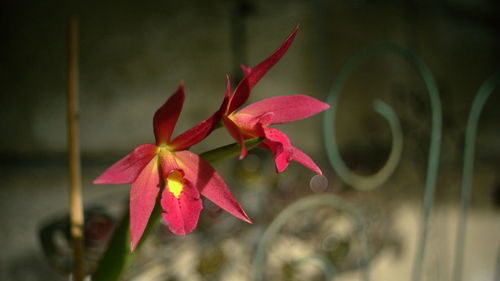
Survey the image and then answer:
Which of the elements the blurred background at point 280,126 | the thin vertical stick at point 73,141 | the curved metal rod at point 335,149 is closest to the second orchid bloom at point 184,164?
the thin vertical stick at point 73,141

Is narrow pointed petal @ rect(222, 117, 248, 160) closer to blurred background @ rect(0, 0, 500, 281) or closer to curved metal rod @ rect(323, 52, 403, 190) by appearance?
blurred background @ rect(0, 0, 500, 281)

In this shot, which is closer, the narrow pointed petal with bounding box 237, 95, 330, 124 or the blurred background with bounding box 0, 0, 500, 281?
the narrow pointed petal with bounding box 237, 95, 330, 124

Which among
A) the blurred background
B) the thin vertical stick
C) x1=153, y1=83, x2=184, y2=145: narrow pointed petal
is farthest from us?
the blurred background

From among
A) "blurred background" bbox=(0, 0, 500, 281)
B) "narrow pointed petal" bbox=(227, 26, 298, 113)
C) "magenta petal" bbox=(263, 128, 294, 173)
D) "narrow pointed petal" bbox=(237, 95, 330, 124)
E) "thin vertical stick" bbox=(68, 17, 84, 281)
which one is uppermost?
"narrow pointed petal" bbox=(227, 26, 298, 113)

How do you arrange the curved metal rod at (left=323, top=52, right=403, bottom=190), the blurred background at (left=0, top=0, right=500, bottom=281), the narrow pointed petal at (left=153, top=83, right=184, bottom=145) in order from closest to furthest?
1. the narrow pointed petal at (left=153, top=83, right=184, bottom=145)
2. the curved metal rod at (left=323, top=52, right=403, bottom=190)
3. the blurred background at (left=0, top=0, right=500, bottom=281)

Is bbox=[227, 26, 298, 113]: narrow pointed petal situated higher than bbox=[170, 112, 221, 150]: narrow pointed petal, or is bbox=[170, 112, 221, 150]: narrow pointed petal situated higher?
bbox=[227, 26, 298, 113]: narrow pointed petal

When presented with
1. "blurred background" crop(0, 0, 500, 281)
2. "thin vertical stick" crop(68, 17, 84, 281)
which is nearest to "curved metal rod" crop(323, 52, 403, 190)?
"blurred background" crop(0, 0, 500, 281)

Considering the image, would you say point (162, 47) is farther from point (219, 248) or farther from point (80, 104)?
point (219, 248)
